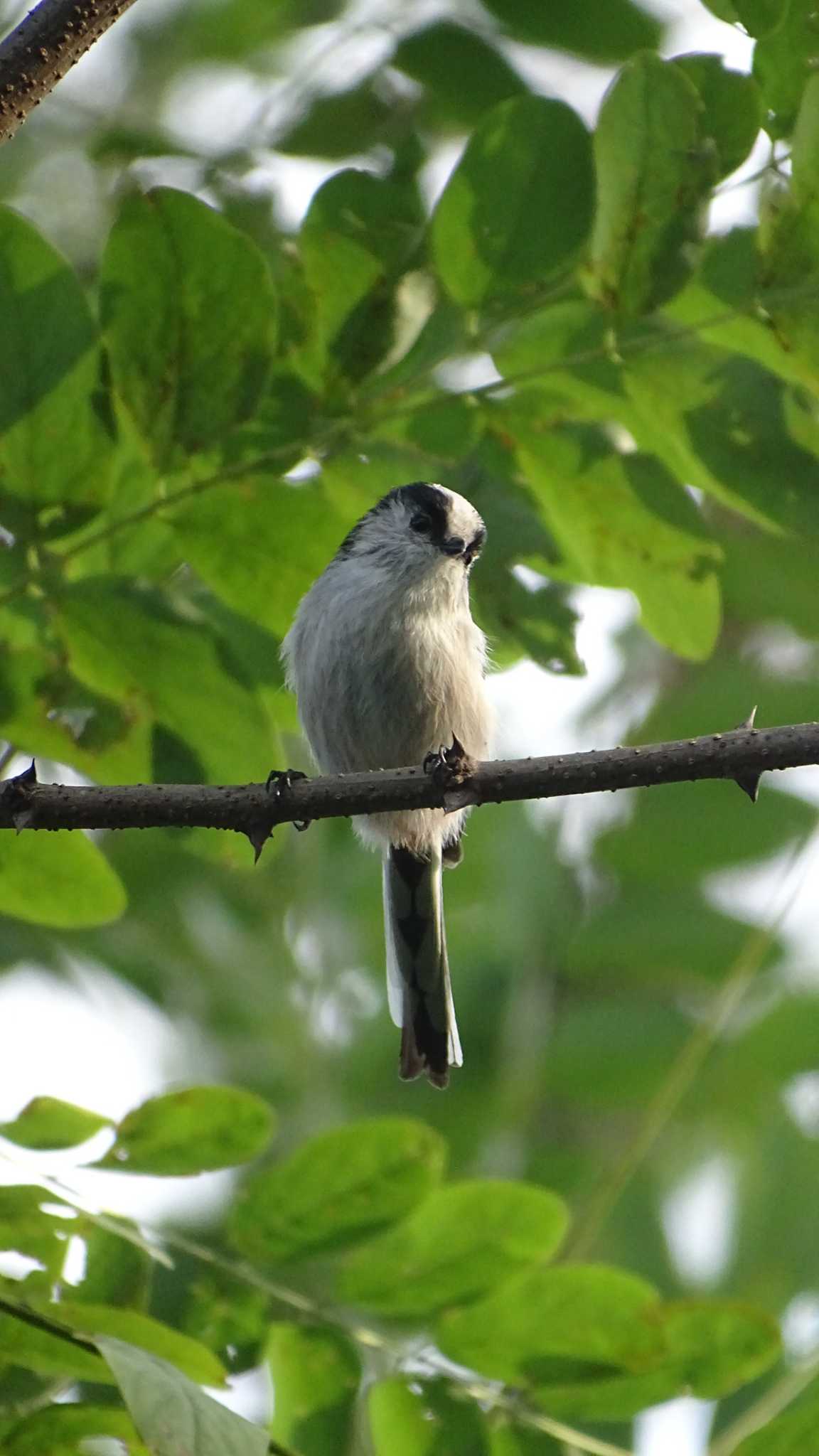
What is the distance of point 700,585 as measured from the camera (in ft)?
11.1

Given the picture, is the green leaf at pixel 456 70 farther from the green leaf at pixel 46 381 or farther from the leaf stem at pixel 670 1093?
the leaf stem at pixel 670 1093

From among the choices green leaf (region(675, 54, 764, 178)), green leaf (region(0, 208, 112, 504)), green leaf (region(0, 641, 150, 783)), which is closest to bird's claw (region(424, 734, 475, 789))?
green leaf (region(0, 641, 150, 783))

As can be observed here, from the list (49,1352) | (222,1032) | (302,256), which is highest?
(302,256)

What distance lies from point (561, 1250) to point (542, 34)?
2.90 metres

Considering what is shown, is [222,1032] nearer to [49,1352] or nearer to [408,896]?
[408,896]

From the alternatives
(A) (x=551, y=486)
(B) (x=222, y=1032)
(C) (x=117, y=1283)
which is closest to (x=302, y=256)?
(A) (x=551, y=486)

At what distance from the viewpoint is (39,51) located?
2.55 meters

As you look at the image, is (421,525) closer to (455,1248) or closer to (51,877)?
(51,877)

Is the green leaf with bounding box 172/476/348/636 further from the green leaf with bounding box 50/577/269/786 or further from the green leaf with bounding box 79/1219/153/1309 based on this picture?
the green leaf with bounding box 79/1219/153/1309

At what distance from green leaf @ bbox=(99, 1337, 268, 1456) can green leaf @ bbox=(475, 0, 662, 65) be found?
2.76m

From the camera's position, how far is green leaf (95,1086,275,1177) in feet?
9.63

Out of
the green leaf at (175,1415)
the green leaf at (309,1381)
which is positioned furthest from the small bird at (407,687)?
the green leaf at (175,1415)

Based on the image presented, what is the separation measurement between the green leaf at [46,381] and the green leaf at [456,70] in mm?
1207

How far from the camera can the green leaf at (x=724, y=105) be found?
3.00 metres
